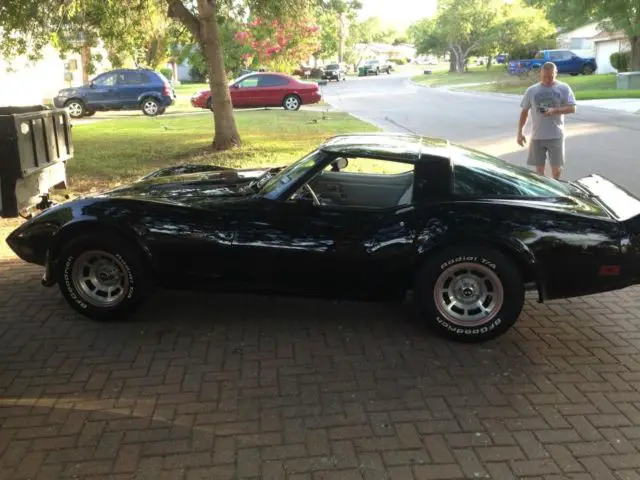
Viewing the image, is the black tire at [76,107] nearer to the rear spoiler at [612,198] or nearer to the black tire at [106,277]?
the black tire at [106,277]

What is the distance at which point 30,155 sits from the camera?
19.7ft

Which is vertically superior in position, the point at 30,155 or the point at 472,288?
the point at 30,155

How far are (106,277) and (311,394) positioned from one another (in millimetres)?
1855

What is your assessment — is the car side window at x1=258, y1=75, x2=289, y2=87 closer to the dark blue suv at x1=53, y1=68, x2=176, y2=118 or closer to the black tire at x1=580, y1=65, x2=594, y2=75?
the dark blue suv at x1=53, y1=68, x2=176, y2=118

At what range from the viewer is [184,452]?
10.0ft

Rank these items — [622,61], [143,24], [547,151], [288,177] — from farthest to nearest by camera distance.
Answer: [622,61]
[143,24]
[547,151]
[288,177]

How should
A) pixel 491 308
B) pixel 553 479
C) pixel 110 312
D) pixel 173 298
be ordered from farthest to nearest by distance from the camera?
pixel 173 298 < pixel 110 312 < pixel 491 308 < pixel 553 479

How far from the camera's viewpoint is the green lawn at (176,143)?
11188 millimetres

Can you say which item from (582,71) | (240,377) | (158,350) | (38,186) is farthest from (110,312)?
(582,71)

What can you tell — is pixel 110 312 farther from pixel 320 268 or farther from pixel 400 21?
pixel 400 21

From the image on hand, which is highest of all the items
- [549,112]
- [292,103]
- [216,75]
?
[216,75]

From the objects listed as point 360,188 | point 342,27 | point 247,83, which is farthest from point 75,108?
Answer: point 342,27

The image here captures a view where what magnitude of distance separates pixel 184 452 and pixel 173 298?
2.17 metres

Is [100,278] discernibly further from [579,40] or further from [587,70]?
[579,40]
